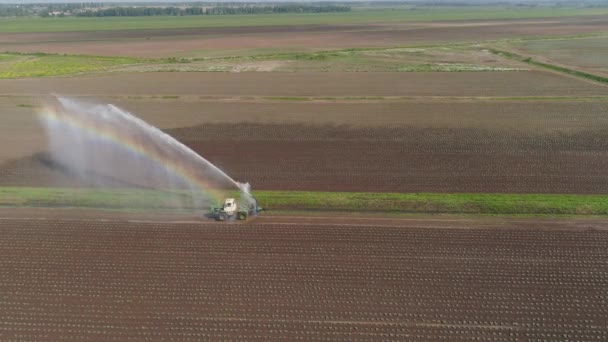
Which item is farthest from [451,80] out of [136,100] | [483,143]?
[136,100]

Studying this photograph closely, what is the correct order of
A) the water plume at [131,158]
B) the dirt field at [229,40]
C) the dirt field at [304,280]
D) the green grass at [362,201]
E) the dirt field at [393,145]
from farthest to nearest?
the dirt field at [229,40]
the dirt field at [393,145]
the water plume at [131,158]
the green grass at [362,201]
the dirt field at [304,280]

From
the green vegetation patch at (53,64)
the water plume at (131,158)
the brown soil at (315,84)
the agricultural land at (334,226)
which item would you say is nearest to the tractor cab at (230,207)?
the agricultural land at (334,226)

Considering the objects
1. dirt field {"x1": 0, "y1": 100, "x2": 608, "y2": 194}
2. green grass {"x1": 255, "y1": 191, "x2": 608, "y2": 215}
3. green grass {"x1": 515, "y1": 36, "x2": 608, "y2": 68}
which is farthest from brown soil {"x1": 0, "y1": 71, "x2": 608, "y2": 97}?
green grass {"x1": 255, "y1": 191, "x2": 608, "y2": 215}

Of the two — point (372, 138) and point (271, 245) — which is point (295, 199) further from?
point (372, 138)

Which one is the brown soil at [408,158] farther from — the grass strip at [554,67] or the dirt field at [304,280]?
the grass strip at [554,67]

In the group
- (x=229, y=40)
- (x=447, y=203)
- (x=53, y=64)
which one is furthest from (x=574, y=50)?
(x=53, y=64)
